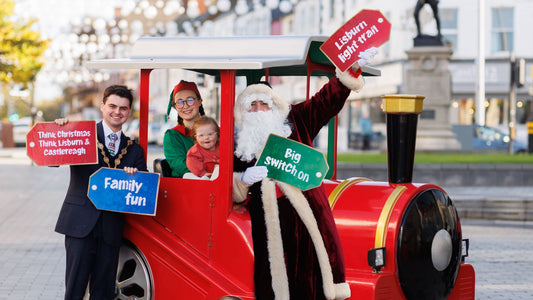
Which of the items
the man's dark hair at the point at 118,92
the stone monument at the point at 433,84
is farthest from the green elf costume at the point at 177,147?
Result: the stone monument at the point at 433,84

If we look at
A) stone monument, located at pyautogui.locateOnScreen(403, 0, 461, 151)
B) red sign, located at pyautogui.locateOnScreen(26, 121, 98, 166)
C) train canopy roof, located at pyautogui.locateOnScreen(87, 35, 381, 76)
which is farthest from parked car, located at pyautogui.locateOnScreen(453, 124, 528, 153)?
red sign, located at pyautogui.locateOnScreen(26, 121, 98, 166)

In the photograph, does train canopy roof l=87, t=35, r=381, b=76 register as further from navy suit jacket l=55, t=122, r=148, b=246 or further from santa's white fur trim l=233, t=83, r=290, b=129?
navy suit jacket l=55, t=122, r=148, b=246

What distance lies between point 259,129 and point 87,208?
49.1 inches

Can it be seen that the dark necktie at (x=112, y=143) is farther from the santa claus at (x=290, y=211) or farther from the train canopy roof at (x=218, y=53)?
the santa claus at (x=290, y=211)

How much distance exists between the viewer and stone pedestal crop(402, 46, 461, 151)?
21.3 meters

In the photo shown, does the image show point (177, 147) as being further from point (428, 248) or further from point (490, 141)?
point (490, 141)

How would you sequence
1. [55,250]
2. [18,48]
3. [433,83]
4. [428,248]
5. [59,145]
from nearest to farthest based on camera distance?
[59,145], [428,248], [55,250], [433,83], [18,48]

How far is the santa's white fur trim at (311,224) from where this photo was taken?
15.9ft

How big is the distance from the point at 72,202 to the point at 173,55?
109cm

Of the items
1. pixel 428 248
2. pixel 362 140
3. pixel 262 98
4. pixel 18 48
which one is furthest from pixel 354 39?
pixel 362 140

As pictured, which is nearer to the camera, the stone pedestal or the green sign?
the green sign

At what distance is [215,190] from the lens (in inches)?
210

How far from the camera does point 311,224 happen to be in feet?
15.9

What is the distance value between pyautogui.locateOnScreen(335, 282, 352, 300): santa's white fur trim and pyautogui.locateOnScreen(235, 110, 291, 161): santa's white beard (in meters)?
0.85
